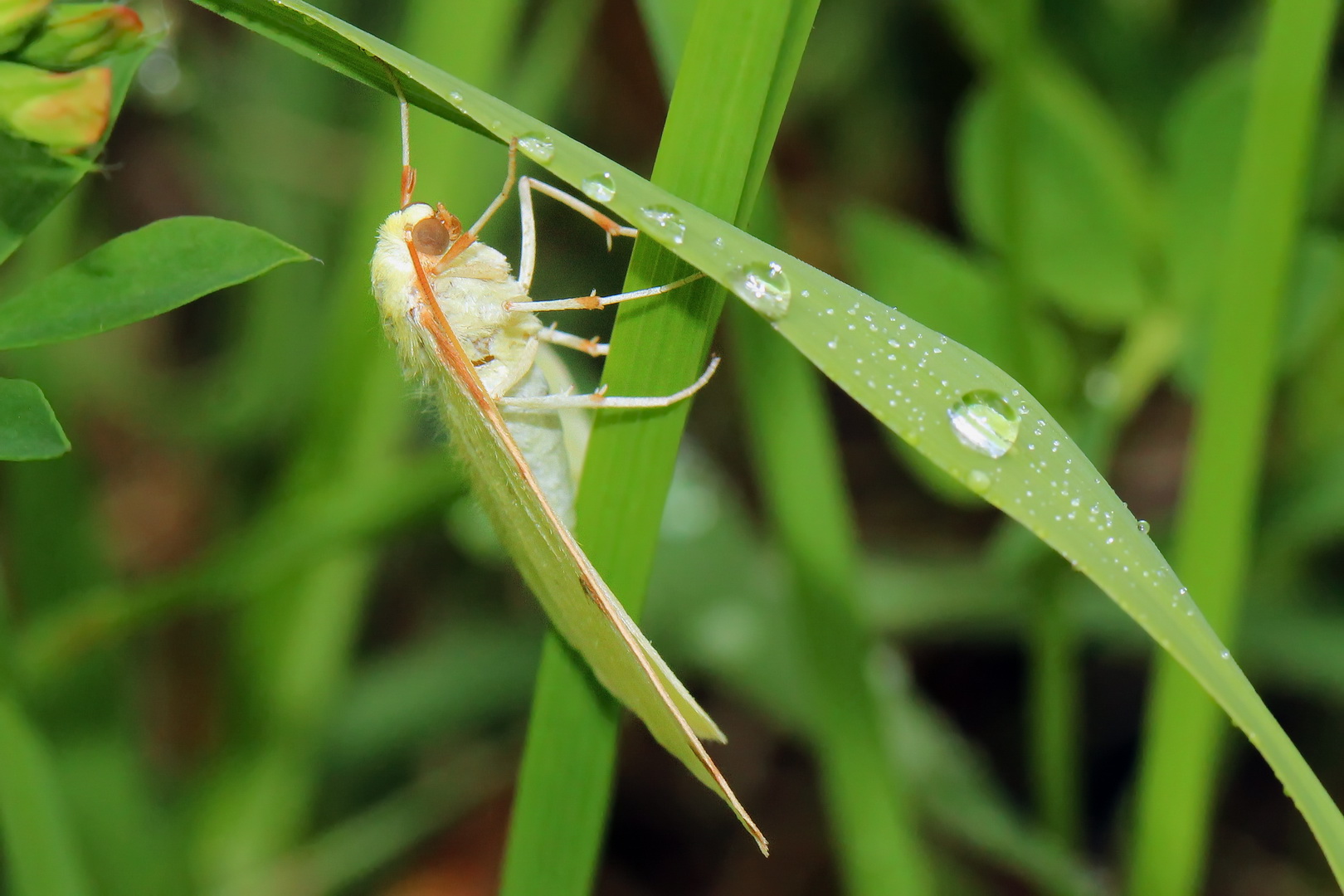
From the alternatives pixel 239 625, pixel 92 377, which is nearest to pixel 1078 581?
pixel 239 625

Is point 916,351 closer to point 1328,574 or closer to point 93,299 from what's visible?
point 93,299

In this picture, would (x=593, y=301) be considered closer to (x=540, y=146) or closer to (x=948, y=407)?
(x=540, y=146)

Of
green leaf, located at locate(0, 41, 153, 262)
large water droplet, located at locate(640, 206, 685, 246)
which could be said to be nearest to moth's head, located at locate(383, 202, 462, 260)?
green leaf, located at locate(0, 41, 153, 262)

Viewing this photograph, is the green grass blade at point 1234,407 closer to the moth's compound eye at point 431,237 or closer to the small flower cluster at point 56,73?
the moth's compound eye at point 431,237

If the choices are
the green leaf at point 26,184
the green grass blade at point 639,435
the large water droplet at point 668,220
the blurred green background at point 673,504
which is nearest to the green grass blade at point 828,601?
the blurred green background at point 673,504

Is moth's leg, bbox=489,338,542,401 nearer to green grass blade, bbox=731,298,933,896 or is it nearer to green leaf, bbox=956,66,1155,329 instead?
green grass blade, bbox=731,298,933,896

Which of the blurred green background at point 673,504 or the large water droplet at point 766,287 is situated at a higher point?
the large water droplet at point 766,287
